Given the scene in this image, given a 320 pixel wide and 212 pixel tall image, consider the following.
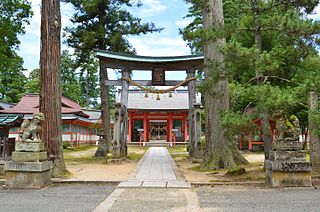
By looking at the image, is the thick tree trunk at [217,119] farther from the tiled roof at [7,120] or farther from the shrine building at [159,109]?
the shrine building at [159,109]

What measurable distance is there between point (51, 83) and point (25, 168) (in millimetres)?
2838

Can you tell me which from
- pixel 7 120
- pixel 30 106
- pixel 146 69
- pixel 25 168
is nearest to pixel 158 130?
pixel 30 106

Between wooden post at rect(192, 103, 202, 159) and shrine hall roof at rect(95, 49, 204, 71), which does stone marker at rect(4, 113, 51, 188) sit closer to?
shrine hall roof at rect(95, 49, 204, 71)

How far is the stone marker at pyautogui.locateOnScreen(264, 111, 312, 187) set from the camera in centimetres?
753

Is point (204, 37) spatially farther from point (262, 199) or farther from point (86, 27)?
point (86, 27)

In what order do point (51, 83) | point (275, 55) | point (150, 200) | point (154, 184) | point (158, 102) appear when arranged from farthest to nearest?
point (158, 102) < point (51, 83) < point (154, 184) < point (275, 55) < point (150, 200)

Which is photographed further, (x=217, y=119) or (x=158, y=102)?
(x=158, y=102)

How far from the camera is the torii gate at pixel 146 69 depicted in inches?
593

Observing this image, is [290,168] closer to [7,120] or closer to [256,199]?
[256,199]

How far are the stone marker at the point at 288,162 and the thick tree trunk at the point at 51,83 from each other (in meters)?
5.65

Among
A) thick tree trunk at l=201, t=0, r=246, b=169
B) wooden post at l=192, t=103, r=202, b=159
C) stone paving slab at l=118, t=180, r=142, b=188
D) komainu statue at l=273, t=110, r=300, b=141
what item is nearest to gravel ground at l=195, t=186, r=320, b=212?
komainu statue at l=273, t=110, r=300, b=141

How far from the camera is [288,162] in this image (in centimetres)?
753

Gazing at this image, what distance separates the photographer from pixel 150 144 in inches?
1252

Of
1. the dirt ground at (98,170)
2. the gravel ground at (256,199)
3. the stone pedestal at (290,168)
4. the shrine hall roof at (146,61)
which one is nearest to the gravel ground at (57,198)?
the dirt ground at (98,170)
